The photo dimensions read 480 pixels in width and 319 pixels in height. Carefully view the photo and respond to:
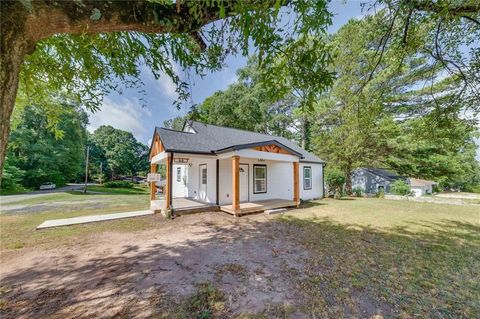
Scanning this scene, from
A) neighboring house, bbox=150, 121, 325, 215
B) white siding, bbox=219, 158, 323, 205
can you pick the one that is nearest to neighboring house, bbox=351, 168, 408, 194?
white siding, bbox=219, 158, 323, 205

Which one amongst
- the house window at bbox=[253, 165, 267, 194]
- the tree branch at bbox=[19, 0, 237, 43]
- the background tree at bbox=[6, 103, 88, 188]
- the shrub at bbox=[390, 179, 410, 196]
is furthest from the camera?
the background tree at bbox=[6, 103, 88, 188]

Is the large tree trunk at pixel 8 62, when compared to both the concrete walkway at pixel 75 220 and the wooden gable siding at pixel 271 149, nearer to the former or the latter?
the concrete walkway at pixel 75 220

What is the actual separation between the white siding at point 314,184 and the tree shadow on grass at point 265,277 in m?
7.29

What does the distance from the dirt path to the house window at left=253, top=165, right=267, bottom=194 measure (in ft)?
17.2

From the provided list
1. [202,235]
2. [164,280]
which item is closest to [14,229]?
[202,235]

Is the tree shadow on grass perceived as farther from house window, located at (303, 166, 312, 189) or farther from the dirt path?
house window, located at (303, 166, 312, 189)

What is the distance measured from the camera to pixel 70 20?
1721 mm

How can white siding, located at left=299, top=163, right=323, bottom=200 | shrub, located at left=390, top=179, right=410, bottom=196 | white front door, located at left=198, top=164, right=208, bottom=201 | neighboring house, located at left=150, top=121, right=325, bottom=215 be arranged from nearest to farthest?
1. neighboring house, located at left=150, top=121, right=325, bottom=215
2. white front door, located at left=198, top=164, right=208, bottom=201
3. white siding, located at left=299, top=163, right=323, bottom=200
4. shrub, located at left=390, top=179, right=410, bottom=196

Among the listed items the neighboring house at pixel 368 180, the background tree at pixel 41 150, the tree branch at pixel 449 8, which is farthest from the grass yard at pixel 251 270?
the background tree at pixel 41 150

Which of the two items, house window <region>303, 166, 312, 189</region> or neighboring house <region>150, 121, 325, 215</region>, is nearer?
neighboring house <region>150, 121, 325, 215</region>

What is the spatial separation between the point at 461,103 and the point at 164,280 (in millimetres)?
7221

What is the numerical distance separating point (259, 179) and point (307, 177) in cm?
400

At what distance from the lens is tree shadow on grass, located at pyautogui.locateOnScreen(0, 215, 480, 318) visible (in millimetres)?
2809

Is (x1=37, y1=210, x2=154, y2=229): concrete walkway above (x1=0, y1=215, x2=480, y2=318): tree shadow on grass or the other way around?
above
